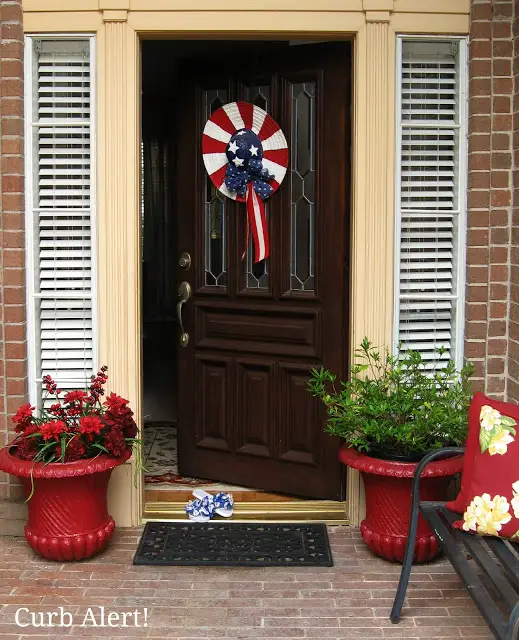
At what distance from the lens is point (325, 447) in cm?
446

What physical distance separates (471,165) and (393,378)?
1.06m

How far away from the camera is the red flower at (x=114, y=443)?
375 centimetres

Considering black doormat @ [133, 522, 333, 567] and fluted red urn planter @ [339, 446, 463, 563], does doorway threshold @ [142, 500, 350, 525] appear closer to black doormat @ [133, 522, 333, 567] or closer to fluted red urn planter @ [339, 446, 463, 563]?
black doormat @ [133, 522, 333, 567]

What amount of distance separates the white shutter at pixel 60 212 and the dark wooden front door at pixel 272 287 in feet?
2.22

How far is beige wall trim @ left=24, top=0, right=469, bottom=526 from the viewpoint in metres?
4.04

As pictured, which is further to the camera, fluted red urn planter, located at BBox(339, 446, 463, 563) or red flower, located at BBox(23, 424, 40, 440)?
red flower, located at BBox(23, 424, 40, 440)

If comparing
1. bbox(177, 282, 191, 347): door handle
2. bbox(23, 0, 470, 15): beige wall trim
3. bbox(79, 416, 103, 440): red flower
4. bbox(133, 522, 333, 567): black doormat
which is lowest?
bbox(133, 522, 333, 567): black doormat

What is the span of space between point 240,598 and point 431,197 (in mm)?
2031

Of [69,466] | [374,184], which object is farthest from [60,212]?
[374,184]

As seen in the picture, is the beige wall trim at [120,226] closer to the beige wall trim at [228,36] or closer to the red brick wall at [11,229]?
the beige wall trim at [228,36]

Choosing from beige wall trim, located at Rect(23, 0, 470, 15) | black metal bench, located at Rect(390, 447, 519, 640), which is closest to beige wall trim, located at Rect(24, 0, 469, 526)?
beige wall trim, located at Rect(23, 0, 470, 15)

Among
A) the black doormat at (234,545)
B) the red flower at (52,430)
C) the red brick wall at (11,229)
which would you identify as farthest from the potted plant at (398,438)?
the red brick wall at (11,229)

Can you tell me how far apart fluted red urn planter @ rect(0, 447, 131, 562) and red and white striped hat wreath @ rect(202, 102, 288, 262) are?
4.63ft

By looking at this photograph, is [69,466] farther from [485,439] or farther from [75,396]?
[485,439]
